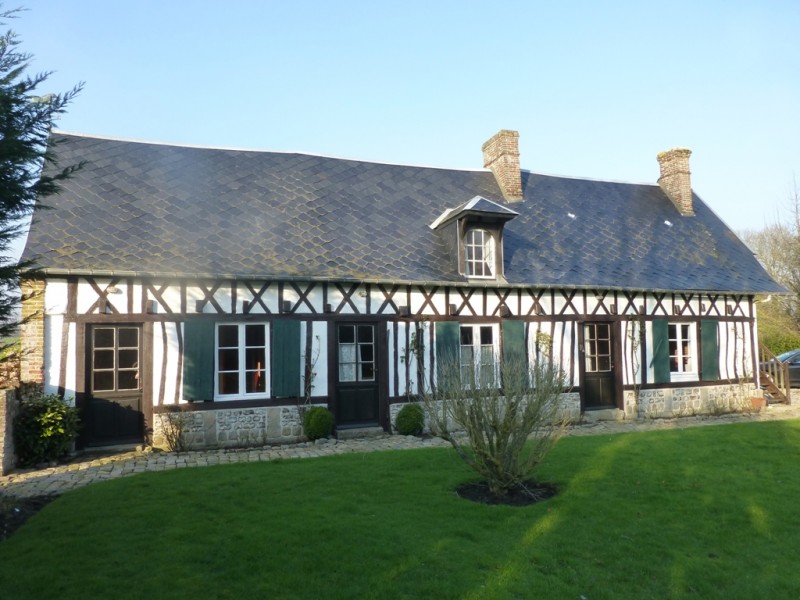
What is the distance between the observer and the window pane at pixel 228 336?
30.6 ft

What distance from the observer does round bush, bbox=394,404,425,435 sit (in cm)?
991

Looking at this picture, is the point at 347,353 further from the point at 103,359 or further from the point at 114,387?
the point at 103,359

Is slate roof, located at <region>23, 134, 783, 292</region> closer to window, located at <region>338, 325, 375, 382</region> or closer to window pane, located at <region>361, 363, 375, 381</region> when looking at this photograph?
window, located at <region>338, 325, 375, 382</region>

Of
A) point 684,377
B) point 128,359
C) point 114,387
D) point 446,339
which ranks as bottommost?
point 684,377

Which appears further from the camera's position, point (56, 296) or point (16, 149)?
point (56, 296)

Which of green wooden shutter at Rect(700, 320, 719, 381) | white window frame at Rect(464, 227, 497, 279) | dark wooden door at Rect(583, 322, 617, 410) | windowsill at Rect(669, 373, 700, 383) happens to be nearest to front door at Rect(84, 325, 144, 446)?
white window frame at Rect(464, 227, 497, 279)

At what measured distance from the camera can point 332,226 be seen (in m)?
11.1

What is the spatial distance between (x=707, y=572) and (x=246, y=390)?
709 cm

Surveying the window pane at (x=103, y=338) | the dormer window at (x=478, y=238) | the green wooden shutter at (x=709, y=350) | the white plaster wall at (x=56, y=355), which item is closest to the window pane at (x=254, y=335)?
the window pane at (x=103, y=338)

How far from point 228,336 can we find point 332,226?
3104 millimetres

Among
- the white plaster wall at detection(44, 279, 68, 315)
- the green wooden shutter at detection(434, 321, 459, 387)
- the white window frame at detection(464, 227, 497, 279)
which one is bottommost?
the green wooden shutter at detection(434, 321, 459, 387)

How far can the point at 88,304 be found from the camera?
336 inches

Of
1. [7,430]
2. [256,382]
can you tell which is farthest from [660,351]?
[7,430]

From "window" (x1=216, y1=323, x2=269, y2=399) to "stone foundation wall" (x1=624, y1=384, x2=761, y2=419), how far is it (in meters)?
7.55
